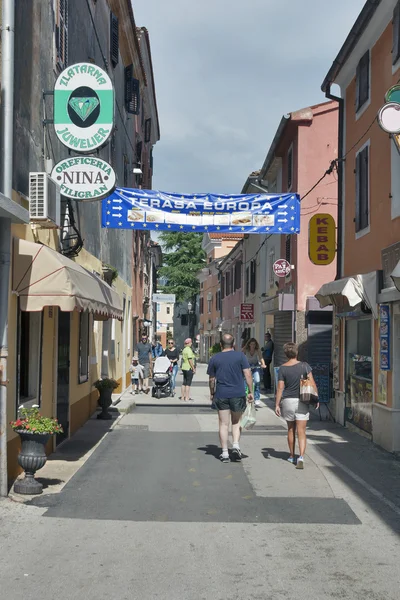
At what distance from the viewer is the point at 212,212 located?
14.1 meters

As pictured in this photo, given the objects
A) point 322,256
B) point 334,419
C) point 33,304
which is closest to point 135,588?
point 33,304

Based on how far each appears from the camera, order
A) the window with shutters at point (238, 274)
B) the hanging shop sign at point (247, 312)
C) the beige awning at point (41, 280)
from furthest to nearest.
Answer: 1. the window with shutters at point (238, 274)
2. the hanging shop sign at point (247, 312)
3. the beige awning at point (41, 280)

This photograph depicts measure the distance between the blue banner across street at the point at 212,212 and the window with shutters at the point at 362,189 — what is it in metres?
1.64

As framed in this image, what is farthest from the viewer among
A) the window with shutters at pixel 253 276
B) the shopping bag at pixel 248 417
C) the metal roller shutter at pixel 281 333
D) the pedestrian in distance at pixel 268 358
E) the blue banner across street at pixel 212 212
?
the window with shutters at pixel 253 276

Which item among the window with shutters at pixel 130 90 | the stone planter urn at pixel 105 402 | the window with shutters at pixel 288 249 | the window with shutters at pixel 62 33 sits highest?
the window with shutters at pixel 130 90

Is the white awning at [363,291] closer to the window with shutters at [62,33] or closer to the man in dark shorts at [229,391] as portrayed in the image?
the man in dark shorts at [229,391]

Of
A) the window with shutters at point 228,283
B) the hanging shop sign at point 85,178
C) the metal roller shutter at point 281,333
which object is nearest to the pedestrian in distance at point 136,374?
the metal roller shutter at point 281,333

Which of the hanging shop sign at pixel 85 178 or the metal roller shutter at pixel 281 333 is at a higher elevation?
the hanging shop sign at pixel 85 178

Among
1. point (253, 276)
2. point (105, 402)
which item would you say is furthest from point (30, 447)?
point (253, 276)

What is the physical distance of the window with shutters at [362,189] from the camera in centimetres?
1241

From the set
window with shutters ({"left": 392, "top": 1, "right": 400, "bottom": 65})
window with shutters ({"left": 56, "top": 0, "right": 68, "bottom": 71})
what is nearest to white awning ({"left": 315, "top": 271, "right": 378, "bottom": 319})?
window with shutters ({"left": 392, "top": 1, "right": 400, "bottom": 65})

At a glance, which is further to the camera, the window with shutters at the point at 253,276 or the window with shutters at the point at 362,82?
the window with shutters at the point at 253,276

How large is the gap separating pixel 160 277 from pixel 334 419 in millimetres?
46963

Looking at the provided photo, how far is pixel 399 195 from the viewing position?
403 inches
